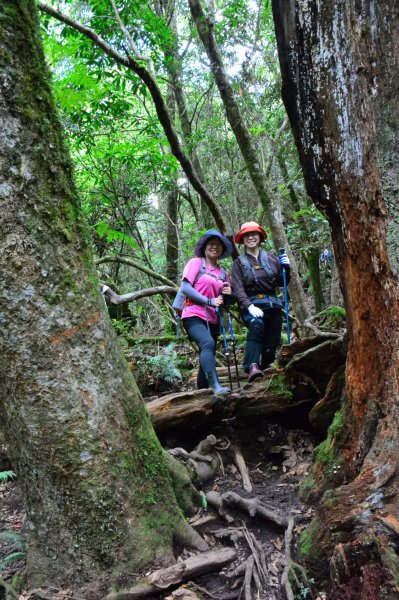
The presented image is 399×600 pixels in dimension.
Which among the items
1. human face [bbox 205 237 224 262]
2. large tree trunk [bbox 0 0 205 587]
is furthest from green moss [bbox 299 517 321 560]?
human face [bbox 205 237 224 262]

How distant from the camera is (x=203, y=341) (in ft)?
18.0

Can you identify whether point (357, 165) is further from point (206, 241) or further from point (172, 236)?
point (172, 236)

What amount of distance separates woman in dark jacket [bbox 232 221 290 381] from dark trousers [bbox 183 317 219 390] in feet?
1.77

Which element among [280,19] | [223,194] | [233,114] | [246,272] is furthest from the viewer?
[223,194]

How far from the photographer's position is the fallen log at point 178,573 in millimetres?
2673

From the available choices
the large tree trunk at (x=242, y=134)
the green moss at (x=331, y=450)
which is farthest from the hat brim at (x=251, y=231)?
the green moss at (x=331, y=450)

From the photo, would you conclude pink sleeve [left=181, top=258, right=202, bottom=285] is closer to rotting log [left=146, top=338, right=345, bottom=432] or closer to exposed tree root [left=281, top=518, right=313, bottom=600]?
rotting log [left=146, top=338, right=345, bottom=432]

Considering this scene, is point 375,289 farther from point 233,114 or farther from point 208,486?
point 233,114

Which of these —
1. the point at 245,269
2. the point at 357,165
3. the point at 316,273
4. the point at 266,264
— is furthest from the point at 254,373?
the point at 316,273

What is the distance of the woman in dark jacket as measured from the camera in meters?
5.74

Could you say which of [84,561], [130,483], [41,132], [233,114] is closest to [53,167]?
[41,132]

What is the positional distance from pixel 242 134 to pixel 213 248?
304 centimetres

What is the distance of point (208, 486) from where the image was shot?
4465 millimetres

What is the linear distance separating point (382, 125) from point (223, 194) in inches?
551
